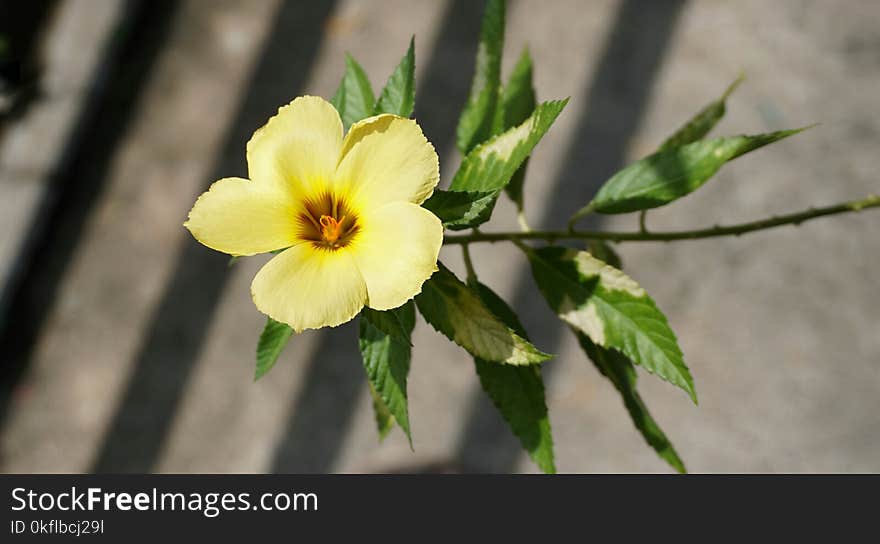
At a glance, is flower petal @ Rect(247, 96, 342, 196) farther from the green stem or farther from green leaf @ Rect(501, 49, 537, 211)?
green leaf @ Rect(501, 49, 537, 211)

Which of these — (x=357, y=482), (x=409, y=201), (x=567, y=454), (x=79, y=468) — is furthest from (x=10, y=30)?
(x=409, y=201)

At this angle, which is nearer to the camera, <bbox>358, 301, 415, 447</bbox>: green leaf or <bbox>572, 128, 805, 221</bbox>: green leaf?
<bbox>358, 301, 415, 447</bbox>: green leaf

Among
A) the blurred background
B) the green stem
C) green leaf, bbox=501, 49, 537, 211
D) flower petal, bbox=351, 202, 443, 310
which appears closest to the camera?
flower petal, bbox=351, 202, 443, 310

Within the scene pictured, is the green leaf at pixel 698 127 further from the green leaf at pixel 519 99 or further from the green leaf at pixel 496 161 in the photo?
the green leaf at pixel 496 161

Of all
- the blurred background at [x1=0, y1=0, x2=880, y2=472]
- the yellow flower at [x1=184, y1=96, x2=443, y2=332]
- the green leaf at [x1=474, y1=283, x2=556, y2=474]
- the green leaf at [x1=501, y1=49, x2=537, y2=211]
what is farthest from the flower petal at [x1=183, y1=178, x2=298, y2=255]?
the blurred background at [x1=0, y1=0, x2=880, y2=472]

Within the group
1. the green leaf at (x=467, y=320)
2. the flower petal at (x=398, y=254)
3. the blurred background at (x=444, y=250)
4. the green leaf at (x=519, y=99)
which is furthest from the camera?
the blurred background at (x=444, y=250)

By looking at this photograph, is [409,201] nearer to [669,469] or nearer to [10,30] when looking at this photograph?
[669,469]

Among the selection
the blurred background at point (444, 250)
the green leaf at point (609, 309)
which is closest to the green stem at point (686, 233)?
the green leaf at point (609, 309)
